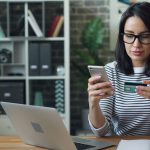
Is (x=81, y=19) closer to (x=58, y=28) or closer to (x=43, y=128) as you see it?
(x=58, y=28)

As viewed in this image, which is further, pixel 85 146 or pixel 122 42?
pixel 122 42

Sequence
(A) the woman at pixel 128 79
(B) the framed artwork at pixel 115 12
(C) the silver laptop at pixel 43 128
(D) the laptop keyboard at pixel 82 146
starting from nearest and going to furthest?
(C) the silver laptop at pixel 43 128 → (D) the laptop keyboard at pixel 82 146 → (A) the woman at pixel 128 79 → (B) the framed artwork at pixel 115 12

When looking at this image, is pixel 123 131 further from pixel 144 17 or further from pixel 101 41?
pixel 101 41

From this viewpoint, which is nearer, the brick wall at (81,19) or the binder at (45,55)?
the binder at (45,55)

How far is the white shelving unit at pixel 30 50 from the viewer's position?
3.68 metres

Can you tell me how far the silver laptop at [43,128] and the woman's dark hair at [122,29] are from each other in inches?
22.8

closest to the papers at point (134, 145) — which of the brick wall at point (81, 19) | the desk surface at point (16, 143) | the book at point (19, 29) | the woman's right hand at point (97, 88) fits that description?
the desk surface at point (16, 143)

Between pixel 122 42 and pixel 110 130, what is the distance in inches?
21.1

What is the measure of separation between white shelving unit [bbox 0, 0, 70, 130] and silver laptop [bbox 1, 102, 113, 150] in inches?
79.2

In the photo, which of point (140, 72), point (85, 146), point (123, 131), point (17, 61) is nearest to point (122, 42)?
Result: point (140, 72)

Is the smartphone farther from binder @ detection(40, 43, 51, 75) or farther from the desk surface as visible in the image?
binder @ detection(40, 43, 51, 75)

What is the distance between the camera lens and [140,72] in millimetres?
2064

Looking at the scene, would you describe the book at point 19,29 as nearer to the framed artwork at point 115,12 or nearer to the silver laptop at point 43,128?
the framed artwork at point 115,12

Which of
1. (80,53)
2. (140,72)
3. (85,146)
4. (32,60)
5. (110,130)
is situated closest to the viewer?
(85,146)
